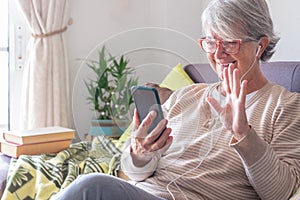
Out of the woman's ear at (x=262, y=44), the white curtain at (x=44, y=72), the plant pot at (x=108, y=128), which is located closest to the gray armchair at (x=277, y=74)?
the woman's ear at (x=262, y=44)

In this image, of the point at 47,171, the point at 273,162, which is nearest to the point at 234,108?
the point at 273,162

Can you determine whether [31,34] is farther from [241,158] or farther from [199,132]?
[241,158]

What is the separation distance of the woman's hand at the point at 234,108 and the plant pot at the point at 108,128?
247 millimetres

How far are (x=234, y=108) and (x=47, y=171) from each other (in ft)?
2.71

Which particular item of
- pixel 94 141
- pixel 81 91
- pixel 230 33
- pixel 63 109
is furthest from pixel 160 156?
pixel 63 109

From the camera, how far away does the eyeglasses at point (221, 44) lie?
1.35 meters

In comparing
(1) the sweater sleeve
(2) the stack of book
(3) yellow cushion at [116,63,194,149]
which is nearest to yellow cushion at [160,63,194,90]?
(3) yellow cushion at [116,63,194,149]

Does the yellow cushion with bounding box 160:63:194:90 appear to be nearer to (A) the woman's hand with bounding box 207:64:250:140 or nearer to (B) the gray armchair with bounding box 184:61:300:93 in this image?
(B) the gray armchair with bounding box 184:61:300:93

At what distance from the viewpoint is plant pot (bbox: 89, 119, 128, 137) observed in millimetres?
1321

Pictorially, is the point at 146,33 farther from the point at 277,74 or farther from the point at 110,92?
the point at 277,74

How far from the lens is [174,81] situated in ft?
4.52

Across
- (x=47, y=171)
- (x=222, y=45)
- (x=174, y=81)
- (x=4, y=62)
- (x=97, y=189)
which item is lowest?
(x=47, y=171)

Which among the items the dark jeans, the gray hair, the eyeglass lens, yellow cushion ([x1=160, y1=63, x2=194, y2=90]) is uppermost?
the gray hair

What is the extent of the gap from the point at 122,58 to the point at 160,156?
0.30 meters
